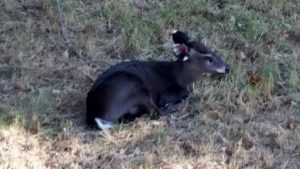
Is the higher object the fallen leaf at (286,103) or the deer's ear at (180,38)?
the deer's ear at (180,38)

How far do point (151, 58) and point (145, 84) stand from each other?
4.23ft

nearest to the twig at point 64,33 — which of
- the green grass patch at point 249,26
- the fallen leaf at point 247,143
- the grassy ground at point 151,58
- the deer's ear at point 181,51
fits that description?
the grassy ground at point 151,58

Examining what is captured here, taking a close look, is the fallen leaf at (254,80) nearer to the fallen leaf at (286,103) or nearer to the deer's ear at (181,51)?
the fallen leaf at (286,103)

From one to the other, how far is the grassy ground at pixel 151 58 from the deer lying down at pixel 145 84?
0.43 ft

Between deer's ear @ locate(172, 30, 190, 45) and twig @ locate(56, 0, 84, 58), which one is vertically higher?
deer's ear @ locate(172, 30, 190, 45)

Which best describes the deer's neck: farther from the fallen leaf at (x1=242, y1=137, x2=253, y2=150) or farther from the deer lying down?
the fallen leaf at (x1=242, y1=137, x2=253, y2=150)

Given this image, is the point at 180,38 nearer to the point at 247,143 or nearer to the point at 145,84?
the point at 145,84

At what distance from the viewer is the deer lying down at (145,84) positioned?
21.8 feet

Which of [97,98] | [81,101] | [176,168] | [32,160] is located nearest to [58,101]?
[81,101]

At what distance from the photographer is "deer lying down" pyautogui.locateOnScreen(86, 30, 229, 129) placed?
6.65 meters

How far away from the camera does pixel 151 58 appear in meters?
8.21

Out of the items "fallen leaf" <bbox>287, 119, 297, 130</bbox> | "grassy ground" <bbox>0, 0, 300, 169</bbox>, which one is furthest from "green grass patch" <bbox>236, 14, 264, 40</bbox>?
"fallen leaf" <bbox>287, 119, 297, 130</bbox>

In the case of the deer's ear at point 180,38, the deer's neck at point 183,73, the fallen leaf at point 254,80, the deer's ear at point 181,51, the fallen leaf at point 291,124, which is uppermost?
the deer's ear at point 180,38

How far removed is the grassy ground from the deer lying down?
0.13 metres
